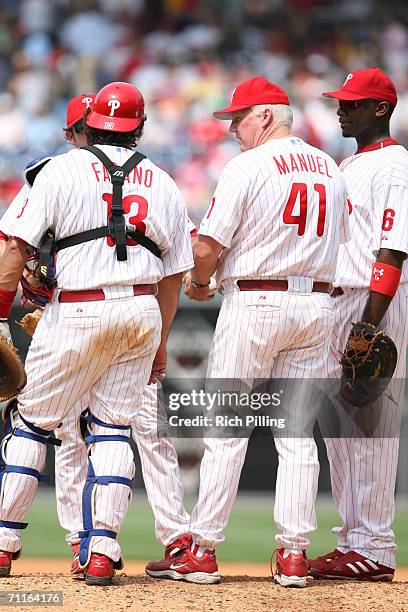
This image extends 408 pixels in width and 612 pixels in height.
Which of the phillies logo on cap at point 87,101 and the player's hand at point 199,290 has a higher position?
the phillies logo on cap at point 87,101

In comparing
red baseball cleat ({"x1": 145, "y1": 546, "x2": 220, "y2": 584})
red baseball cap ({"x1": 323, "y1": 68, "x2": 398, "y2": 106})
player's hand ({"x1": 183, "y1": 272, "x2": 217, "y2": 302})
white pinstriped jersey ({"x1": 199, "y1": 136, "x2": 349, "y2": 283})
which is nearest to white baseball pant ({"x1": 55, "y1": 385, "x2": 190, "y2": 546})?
red baseball cleat ({"x1": 145, "y1": 546, "x2": 220, "y2": 584})

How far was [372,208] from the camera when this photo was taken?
5.06 metres

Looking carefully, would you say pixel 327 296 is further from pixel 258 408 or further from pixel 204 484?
pixel 204 484

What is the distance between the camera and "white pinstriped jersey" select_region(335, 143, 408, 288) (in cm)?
493

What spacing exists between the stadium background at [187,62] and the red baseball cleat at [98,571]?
6336 millimetres

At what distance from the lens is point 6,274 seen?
14.5 feet

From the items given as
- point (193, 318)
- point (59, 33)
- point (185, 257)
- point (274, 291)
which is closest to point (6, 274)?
point (185, 257)

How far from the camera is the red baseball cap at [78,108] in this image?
513cm

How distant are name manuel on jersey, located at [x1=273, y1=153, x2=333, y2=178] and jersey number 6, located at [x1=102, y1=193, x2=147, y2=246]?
0.61 m

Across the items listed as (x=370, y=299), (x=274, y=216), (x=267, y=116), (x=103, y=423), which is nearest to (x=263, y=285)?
(x=274, y=216)

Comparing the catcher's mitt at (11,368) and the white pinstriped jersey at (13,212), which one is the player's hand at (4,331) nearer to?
the catcher's mitt at (11,368)

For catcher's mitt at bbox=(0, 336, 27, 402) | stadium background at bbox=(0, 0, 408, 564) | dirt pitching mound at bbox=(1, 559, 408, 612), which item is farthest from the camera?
stadium background at bbox=(0, 0, 408, 564)

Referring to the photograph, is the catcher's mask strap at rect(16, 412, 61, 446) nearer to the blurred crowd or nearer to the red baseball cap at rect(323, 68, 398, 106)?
the red baseball cap at rect(323, 68, 398, 106)

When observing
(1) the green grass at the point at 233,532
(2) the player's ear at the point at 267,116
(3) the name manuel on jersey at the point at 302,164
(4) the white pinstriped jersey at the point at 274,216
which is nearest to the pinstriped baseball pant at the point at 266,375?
(4) the white pinstriped jersey at the point at 274,216
